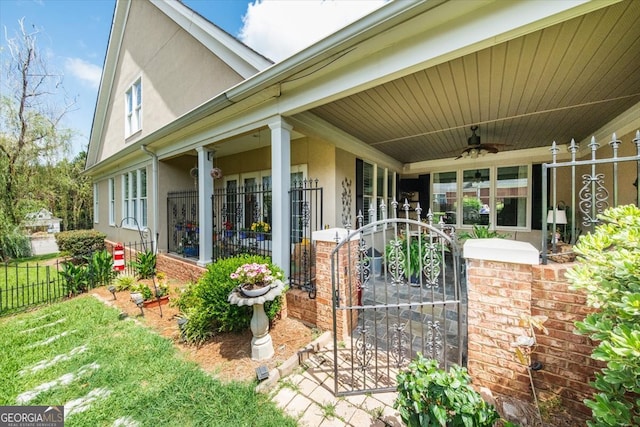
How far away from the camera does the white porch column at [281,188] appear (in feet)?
12.6

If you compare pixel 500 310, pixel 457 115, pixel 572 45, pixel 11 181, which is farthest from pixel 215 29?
pixel 11 181

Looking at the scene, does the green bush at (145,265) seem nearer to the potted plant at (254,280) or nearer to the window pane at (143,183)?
the window pane at (143,183)

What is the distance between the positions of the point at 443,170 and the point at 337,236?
699 centimetres

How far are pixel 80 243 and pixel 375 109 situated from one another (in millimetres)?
11887

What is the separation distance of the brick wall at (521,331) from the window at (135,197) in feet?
28.4

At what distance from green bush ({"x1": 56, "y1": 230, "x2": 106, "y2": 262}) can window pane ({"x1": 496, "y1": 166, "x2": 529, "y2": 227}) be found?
1442 cm

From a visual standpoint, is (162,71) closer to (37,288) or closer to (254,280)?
(37,288)

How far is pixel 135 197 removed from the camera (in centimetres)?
816

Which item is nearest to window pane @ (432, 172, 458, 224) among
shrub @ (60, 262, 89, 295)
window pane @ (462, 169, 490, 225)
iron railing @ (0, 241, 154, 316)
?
window pane @ (462, 169, 490, 225)

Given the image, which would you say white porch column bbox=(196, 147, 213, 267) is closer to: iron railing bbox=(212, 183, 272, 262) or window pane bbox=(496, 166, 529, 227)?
iron railing bbox=(212, 183, 272, 262)

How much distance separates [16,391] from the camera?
260cm

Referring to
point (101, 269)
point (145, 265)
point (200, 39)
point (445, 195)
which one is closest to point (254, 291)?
point (145, 265)

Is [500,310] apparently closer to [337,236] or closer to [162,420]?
[337,236]

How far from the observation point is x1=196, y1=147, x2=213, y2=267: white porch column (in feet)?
17.3
